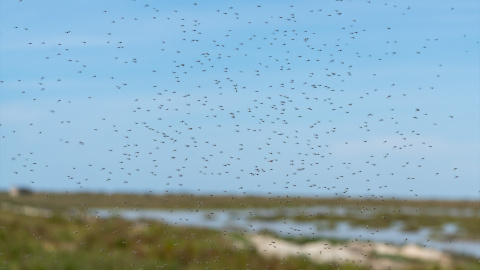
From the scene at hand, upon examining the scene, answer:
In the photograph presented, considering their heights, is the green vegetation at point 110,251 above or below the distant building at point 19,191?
below

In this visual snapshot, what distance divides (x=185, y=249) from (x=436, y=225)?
135 ft

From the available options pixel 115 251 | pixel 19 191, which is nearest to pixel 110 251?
pixel 115 251

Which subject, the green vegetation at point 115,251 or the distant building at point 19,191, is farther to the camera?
the distant building at point 19,191

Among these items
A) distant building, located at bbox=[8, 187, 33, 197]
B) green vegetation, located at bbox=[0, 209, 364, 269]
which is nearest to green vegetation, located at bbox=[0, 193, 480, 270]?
green vegetation, located at bbox=[0, 209, 364, 269]

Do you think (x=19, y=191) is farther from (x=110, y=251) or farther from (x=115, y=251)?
(x=115, y=251)

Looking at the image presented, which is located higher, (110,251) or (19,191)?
(19,191)

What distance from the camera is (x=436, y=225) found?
190ft

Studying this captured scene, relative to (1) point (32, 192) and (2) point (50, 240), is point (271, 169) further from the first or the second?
(1) point (32, 192)

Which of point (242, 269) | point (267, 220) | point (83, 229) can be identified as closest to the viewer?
point (242, 269)

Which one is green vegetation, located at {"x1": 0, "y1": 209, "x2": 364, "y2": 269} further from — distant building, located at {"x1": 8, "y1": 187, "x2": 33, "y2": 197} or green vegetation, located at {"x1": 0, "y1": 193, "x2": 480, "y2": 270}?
distant building, located at {"x1": 8, "y1": 187, "x2": 33, "y2": 197}

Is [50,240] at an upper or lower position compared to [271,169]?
lower

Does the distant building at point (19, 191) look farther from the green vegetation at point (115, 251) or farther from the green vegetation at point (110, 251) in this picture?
the green vegetation at point (110, 251)

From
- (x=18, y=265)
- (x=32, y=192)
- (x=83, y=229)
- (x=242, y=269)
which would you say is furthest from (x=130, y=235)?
(x=32, y=192)

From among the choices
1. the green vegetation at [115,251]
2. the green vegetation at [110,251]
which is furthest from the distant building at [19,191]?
the green vegetation at [110,251]
